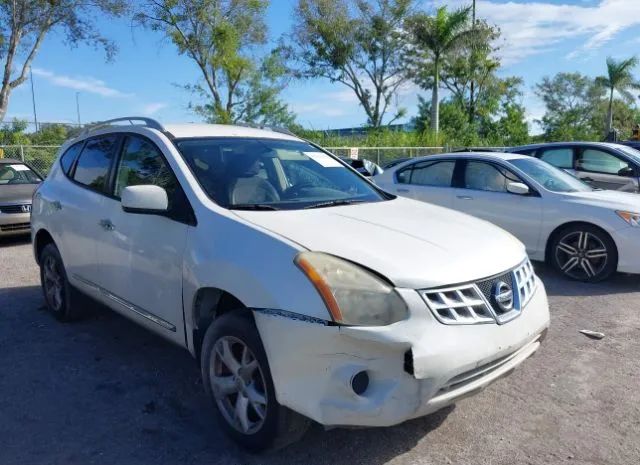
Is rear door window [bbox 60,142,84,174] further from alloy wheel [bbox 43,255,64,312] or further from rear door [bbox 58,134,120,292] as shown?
alloy wheel [bbox 43,255,64,312]

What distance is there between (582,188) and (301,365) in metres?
5.64

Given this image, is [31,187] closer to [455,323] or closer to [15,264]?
→ [15,264]

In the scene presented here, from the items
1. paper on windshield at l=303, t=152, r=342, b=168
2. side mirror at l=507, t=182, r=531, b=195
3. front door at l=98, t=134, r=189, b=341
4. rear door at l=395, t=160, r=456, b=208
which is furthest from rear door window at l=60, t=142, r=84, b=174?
side mirror at l=507, t=182, r=531, b=195

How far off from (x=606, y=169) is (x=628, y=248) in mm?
4366

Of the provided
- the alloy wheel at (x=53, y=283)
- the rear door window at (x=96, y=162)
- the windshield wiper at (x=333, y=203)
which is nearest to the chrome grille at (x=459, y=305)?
the windshield wiper at (x=333, y=203)

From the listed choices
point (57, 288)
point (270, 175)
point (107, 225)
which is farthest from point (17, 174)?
point (270, 175)

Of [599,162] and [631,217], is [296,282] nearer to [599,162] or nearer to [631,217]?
[631,217]

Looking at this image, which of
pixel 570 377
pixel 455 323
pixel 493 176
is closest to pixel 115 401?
pixel 455 323

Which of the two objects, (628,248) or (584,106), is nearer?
(628,248)

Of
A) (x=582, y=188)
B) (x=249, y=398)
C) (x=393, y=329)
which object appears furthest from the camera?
(x=582, y=188)

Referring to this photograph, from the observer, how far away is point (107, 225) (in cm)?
375

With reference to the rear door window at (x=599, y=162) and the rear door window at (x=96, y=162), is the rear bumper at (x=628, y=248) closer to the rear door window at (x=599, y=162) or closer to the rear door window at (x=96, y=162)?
the rear door window at (x=599, y=162)

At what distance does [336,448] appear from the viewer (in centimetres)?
279

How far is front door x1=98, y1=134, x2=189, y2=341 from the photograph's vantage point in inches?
123
